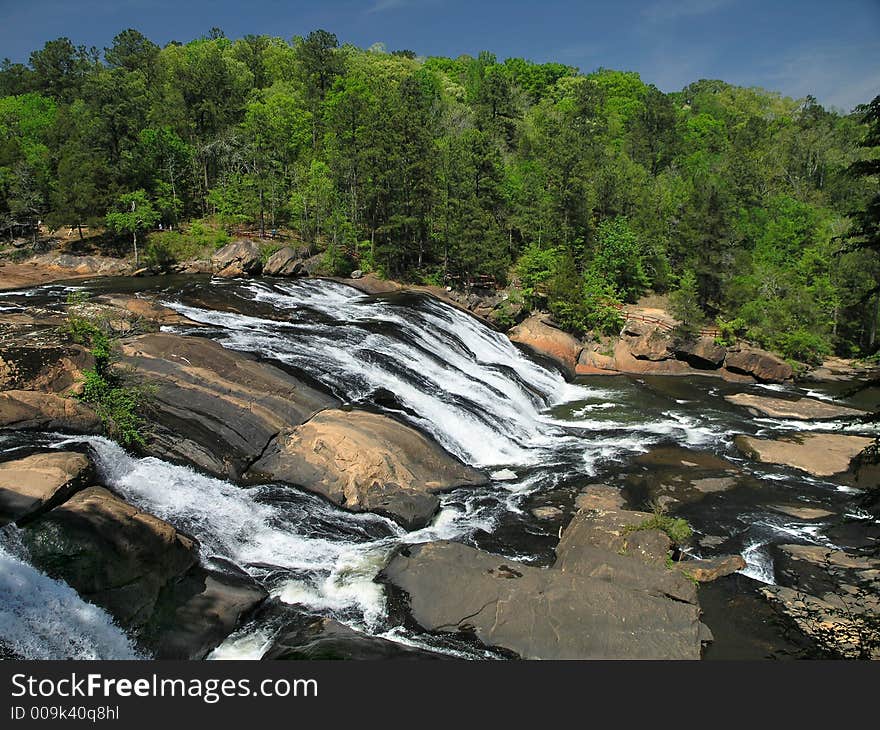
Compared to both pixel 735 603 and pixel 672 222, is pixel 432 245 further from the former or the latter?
pixel 735 603

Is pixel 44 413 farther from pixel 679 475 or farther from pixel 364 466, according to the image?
pixel 679 475

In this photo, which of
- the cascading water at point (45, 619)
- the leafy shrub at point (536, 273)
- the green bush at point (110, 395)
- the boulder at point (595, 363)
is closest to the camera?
the cascading water at point (45, 619)

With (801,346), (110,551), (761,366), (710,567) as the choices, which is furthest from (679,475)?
(801,346)

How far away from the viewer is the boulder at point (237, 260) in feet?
117

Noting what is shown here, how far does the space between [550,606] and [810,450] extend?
46.8 ft

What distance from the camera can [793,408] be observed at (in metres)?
25.4

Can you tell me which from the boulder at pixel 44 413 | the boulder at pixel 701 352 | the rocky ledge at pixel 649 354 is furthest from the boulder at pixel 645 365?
the boulder at pixel 44 413

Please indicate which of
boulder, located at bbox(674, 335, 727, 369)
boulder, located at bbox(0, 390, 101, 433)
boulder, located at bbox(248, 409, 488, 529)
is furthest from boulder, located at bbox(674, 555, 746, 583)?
boulder, located at bbox(674, 335, 727, 369)

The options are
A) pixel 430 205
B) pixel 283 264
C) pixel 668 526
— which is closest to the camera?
pixel 668 526

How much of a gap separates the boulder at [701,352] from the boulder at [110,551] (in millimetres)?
28196

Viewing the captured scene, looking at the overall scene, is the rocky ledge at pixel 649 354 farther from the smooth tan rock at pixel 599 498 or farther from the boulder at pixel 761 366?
the smooth tan rock at pixel 599 498

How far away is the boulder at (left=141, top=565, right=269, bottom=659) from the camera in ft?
32.2

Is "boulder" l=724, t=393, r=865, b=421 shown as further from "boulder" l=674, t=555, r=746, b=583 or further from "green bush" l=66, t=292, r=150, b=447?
"green bush" l=66, t=292, r=150, b=447

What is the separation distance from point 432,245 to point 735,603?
32100 millimetres
